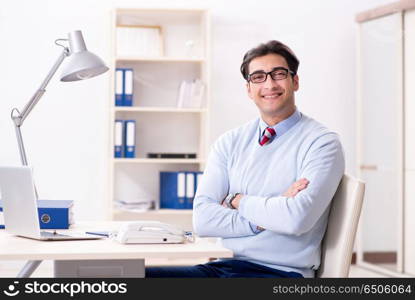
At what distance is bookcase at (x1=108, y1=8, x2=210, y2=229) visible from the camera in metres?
5.14

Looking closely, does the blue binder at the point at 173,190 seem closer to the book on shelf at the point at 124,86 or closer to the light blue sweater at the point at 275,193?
the book on shelf at the point at 124,86

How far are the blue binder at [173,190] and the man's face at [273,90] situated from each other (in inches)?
94.6

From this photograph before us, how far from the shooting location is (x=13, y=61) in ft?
16.7

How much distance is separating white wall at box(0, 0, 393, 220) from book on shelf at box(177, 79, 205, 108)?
35 cm

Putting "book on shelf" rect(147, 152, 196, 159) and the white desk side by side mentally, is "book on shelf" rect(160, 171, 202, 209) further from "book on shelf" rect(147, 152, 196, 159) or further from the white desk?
the white desk

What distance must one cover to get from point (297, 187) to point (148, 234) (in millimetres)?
543

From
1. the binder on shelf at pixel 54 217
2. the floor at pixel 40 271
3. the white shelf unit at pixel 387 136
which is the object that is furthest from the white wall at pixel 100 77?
the binder on shelf at pixel 54 217

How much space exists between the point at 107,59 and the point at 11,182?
2.96 metres

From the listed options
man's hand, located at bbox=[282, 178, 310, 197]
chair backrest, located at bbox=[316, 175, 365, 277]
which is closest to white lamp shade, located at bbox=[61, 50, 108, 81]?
man's hand, located at bbox=[282, 178, 310, 197]

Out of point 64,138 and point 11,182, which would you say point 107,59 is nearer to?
point 64,138

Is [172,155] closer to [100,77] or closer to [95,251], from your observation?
[100,77]

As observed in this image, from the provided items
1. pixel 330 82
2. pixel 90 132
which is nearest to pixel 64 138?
pixel 90 132

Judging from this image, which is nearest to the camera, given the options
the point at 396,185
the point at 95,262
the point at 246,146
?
the point at 95,262

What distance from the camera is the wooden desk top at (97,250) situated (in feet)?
6.41
